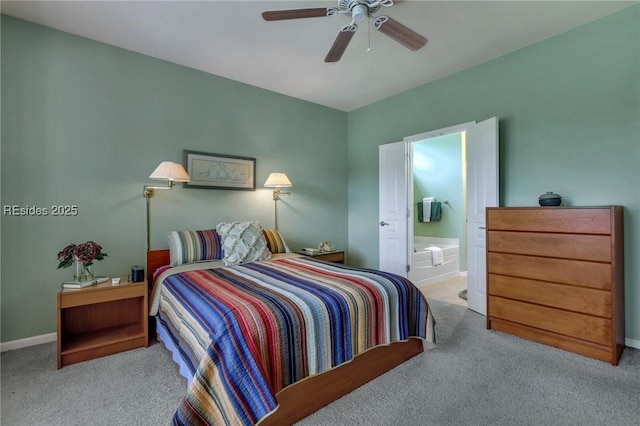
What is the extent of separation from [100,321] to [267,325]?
2.11m

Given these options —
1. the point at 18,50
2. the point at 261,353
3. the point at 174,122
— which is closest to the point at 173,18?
the point at 174,122

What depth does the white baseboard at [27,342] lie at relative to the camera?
2.37 m

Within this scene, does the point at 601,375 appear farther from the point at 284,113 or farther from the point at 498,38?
the point at 284,113

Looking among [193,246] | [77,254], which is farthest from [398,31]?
[77,254]

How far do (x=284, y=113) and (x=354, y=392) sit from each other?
3.42m

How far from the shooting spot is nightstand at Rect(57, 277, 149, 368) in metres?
2.18

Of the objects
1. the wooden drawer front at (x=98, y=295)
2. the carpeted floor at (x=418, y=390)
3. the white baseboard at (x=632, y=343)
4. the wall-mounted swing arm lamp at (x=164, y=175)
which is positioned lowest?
the carpeted floor at (x=418, y=390)

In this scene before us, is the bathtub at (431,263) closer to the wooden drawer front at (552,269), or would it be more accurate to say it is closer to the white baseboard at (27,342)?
the wooden drawer front at (552,269)

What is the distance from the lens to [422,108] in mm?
3840

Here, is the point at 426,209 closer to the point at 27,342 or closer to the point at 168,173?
the point at 168,173

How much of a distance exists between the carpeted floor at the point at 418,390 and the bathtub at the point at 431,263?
179 cm

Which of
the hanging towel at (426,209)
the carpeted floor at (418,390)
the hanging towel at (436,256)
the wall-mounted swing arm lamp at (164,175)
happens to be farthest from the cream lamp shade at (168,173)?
the hanging towel at (426,209)

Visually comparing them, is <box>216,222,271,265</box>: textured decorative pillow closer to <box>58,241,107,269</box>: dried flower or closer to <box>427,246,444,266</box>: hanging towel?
<box>58,241,107,269</box>: dried flower

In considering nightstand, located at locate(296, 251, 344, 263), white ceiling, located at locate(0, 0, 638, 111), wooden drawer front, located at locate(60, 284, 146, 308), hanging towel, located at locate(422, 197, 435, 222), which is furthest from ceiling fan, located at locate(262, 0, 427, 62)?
hanging towel, located at locate(422, 197, 435, 222)
